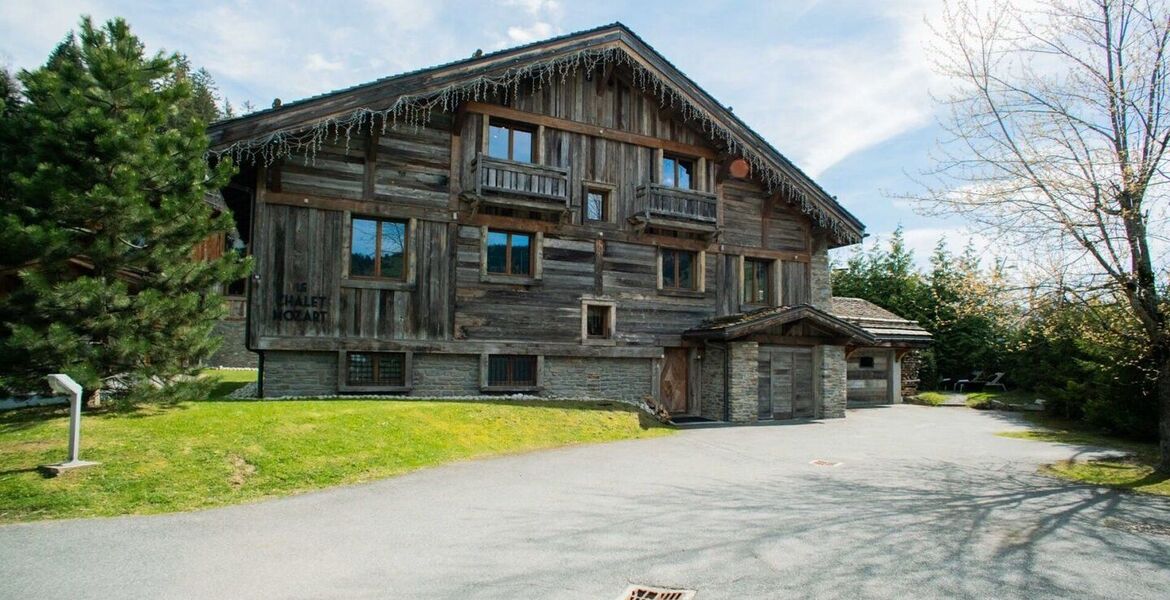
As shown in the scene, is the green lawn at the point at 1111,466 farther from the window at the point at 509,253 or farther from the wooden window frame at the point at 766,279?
the window at the point at 509,253

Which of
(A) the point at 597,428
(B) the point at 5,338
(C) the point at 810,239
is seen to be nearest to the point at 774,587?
(A) the point at 597,428

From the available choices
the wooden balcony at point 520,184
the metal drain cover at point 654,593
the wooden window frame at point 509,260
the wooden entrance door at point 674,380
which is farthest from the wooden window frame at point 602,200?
the metal drain cover at point 654,593

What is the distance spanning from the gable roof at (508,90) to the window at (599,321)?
6688mm

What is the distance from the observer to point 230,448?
33.1ft

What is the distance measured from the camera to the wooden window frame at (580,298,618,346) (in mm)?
19438

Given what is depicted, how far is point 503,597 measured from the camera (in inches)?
221

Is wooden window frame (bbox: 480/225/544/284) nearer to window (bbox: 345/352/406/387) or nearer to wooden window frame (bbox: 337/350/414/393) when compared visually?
wooden window frame (bbox: 337/350/414/393)

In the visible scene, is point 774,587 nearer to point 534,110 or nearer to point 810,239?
point 534,110

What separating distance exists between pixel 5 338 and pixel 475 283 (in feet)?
32.6

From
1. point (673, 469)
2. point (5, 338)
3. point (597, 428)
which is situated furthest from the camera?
point (597, 428)

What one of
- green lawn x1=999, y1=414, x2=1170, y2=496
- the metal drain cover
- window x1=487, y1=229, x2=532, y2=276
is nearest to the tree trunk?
green lawn x1=999, y1=414, x2=1170, y2=496

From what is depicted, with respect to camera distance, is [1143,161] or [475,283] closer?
[1143,161]

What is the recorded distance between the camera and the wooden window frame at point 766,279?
22.1 meters

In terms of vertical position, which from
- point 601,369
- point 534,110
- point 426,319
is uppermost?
point 534,110
